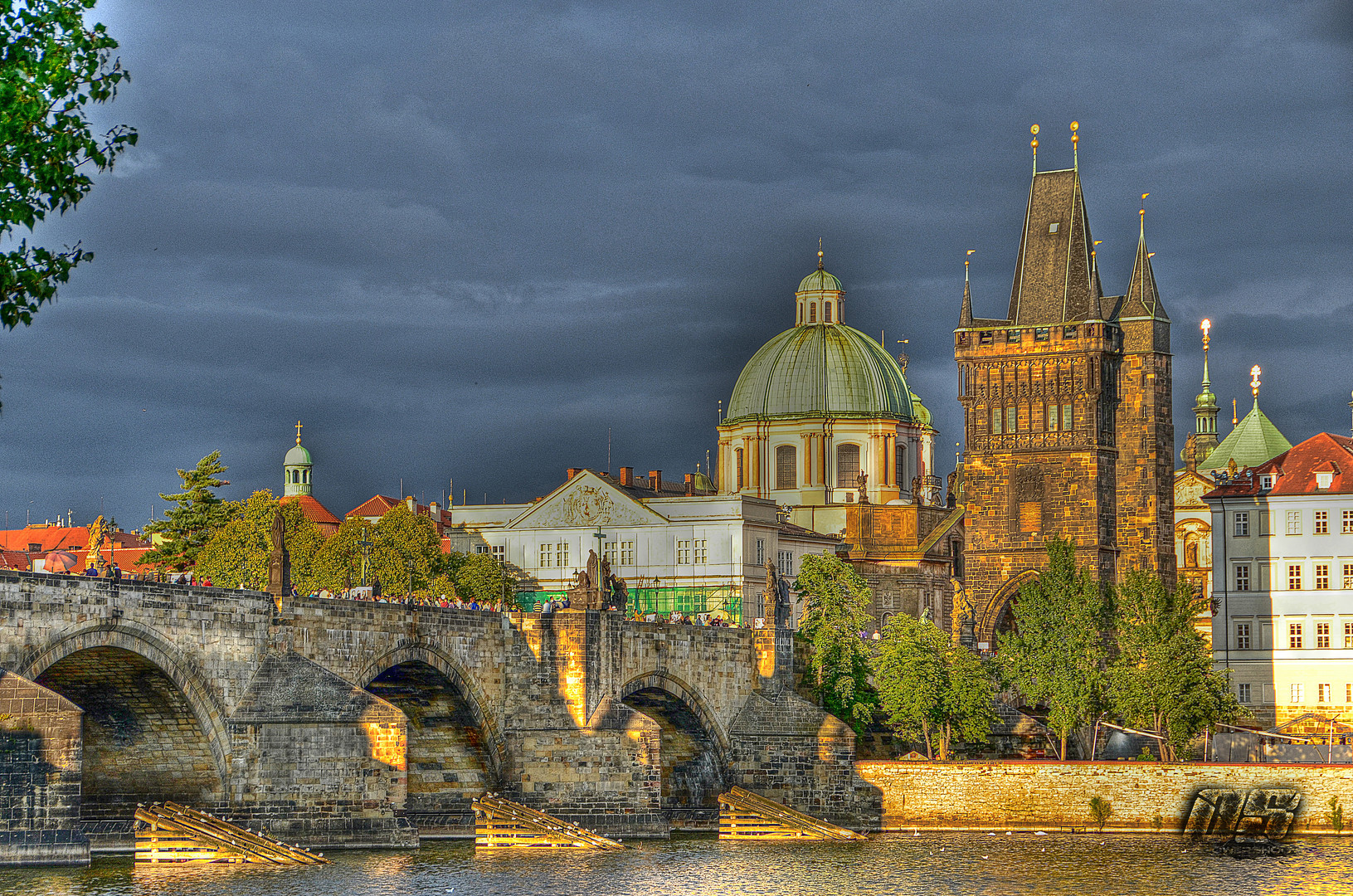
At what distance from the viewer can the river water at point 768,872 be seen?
46719mm

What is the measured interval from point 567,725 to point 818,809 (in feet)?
36.3

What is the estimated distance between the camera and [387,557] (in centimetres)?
9800

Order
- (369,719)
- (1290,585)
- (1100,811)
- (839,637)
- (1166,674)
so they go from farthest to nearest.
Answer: (1290,585), (1166,674), (839,637), (1100,811), (369,719)

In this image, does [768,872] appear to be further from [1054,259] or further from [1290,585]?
[1054,259]

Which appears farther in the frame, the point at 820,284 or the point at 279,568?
the point at 820,284

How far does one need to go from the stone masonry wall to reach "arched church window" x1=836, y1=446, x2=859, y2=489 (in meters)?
97.5

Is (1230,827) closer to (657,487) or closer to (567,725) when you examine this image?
(567,725)

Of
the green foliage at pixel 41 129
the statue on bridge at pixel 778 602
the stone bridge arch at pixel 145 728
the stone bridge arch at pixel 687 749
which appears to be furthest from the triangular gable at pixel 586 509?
the green foliage at pixel 41 129

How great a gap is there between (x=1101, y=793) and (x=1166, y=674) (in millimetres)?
15993

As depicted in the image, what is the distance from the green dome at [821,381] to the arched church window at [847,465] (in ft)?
7.94

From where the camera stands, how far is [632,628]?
67562 millimetres

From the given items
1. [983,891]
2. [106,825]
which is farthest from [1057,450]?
[106,825]

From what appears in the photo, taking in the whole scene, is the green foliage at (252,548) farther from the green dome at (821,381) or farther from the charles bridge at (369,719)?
the green dome at (821,381)

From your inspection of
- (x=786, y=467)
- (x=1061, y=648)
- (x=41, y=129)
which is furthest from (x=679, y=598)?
(x=41, y=129)
